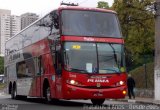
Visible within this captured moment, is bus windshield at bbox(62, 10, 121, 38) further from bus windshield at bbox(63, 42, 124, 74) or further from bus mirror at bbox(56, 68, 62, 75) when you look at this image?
bus mirror at bbox(56, 68, 62, 75)

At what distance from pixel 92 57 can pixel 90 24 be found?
151cm

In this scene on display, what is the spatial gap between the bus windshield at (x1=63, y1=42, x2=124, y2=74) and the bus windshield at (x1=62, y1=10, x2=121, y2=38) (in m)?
0.53

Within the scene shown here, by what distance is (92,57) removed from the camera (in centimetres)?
1822

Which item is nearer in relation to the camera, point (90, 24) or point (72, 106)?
point (90, 24)

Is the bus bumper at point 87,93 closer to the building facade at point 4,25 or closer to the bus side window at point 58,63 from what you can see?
the bus side window at point 58,63

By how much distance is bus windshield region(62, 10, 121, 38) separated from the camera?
1843cm

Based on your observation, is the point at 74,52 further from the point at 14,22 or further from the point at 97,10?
the point at 14,22

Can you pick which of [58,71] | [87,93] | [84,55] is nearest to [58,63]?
[58,71]

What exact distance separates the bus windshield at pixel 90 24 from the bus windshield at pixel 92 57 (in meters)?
0.53

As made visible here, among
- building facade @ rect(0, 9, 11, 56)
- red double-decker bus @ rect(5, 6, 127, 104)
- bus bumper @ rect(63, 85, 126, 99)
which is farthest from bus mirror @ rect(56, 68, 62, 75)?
building facade @ rect(0, 9, 11, 56)

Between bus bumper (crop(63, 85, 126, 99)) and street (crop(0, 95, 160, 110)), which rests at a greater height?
bus bumper (crop(63, 85, 126, 99))

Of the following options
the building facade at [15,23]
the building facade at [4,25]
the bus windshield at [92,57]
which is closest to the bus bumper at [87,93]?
the bus windshield at [92,57]

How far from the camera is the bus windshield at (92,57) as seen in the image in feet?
59.2

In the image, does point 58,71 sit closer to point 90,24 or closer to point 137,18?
point 90,24
